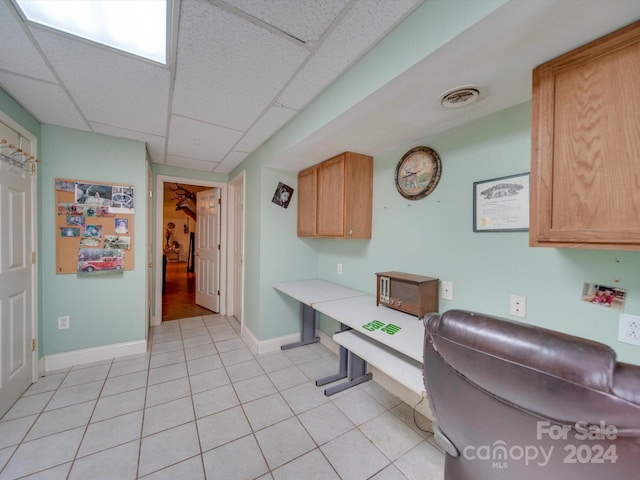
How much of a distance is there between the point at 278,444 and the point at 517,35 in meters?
2.38

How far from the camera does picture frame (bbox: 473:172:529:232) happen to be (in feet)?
4.57

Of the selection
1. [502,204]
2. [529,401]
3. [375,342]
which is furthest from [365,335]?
[529,401]

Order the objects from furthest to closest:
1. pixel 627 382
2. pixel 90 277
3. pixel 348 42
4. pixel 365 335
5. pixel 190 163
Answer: pixel 190 163 → pixel 90 277 → pixel 365 335 → pixel 348 42 → pixel 627 382

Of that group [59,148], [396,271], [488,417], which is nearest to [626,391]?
[488,417]

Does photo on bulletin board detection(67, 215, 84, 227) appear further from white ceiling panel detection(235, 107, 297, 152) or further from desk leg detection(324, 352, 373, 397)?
desk leg detection(324, 352, 373, 397)

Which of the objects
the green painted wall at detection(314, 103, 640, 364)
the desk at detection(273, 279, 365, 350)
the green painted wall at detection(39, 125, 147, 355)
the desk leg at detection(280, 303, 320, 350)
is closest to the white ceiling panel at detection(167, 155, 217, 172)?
the green painted wall at detection(39, 125, 147, 355)

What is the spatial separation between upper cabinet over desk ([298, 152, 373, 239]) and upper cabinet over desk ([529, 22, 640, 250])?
4.48 feet

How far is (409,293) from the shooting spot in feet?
5.94

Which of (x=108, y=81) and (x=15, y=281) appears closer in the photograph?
(x=108, y=81)

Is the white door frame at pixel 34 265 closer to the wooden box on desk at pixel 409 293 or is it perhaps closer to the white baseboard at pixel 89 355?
the white baseboard at pixel 89 355

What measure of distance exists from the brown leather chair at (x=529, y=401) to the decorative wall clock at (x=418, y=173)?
1.35 m

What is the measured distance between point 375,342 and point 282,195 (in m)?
1.87

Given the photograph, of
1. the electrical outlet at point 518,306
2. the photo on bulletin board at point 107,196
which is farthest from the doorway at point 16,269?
the electrical outlet at point 518,306

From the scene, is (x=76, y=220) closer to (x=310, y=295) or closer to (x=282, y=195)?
(x=282, y=195)
